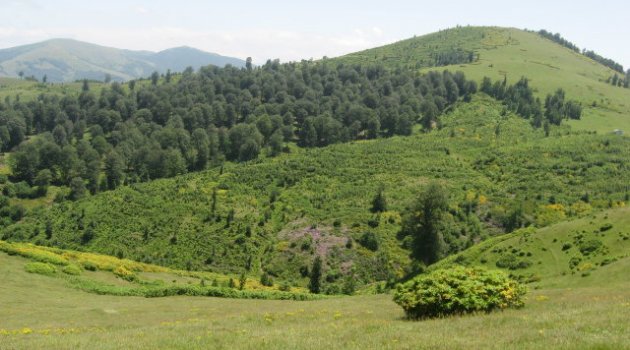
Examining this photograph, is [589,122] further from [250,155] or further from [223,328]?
[223,328]

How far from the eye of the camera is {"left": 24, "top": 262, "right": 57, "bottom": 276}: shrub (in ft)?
148

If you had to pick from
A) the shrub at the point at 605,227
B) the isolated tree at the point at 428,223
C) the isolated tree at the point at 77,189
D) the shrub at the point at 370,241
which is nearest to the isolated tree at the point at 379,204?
the shrub at the point at 370,241

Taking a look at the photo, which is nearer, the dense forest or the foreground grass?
the foreground grass

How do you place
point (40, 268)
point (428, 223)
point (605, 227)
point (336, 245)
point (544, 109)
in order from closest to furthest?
point (40, 268)
point (605, 227)
point (428, 223)
point (336, 245)
point (544, 109)

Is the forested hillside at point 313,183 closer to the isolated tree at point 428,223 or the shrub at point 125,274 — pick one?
the isolated tree at point 428,223

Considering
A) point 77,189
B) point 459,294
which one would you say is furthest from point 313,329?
point 77,189

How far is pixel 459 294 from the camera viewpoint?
22.3 m

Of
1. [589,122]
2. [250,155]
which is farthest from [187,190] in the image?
[589,122]

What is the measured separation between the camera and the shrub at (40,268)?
148 ft

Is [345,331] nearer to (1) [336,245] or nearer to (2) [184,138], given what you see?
(1) [336,245]

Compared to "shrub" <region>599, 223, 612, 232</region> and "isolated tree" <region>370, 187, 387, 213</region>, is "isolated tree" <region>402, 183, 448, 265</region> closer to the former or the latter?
"shrub" <region>599, 223, 612, 232</region>

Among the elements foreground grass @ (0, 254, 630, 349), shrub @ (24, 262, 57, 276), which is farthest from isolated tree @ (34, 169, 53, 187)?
foreground grass @ (0, 254, 630, 349)

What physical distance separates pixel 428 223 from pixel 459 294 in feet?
165

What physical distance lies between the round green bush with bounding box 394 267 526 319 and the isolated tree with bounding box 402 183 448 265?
4714 centimetres
